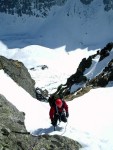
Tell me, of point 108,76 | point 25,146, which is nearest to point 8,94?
point 25,146

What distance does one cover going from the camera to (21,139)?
20.5m

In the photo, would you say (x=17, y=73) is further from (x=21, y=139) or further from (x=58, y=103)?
(x=21, y=139)

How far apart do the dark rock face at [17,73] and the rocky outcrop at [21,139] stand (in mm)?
16642

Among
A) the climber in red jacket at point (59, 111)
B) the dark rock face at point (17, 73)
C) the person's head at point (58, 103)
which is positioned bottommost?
the dark rock face at point (17, 73)

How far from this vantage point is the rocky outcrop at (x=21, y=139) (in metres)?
19.9

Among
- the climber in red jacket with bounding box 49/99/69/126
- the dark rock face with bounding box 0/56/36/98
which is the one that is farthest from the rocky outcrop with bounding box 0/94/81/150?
the dark rock face with bounding box 0/56/36/98

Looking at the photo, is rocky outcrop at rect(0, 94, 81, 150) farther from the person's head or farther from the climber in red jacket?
the person's head

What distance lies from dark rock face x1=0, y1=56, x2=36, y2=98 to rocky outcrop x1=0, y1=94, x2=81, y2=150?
16642 mm

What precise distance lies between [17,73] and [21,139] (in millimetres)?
21564

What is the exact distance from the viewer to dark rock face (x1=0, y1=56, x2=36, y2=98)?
39875 mm

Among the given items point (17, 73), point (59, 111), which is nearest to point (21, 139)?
point (59, 111)

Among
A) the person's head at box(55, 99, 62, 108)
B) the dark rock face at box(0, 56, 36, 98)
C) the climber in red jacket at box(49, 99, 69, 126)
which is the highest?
the person's head at box(55, 99, 62, 108)

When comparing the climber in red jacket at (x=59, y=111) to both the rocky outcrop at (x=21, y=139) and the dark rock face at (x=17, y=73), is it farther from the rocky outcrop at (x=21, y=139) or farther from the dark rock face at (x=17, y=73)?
the dark rock face at (x=17, y=73)

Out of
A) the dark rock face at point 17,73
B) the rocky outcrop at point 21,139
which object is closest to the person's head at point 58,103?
the rocky outcrop at point 21,139
